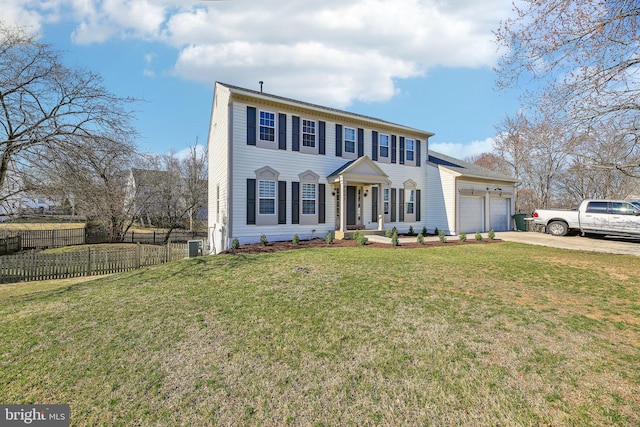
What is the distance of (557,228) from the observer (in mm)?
14953

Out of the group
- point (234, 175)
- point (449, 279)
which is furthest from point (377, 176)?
point (449, 279)

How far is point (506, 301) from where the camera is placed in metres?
5.23

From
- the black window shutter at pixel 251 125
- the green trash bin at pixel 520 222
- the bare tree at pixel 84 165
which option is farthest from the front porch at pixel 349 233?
the green trash bin at pixel 520 222

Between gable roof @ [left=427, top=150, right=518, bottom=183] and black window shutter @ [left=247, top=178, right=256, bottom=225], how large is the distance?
454 inches

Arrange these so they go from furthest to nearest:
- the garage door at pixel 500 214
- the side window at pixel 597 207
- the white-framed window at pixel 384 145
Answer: the garage door at pixel 500 214
the white-framed window at pixel 384 145
the side window at pixel 597 207

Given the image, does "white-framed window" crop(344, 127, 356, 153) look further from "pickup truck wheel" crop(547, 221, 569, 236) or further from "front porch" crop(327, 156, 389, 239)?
"pickup truck wheel" crop(547, 221, 569, 236)

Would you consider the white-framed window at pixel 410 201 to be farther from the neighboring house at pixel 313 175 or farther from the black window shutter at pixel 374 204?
the black window shutter at pixel 374 204

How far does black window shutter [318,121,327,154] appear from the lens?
1453 centimetres

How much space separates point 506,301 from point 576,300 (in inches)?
53.2

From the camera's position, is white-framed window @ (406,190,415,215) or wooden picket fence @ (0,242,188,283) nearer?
wooden picket fence @ (0,242,188,283)

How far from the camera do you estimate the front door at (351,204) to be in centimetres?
1558

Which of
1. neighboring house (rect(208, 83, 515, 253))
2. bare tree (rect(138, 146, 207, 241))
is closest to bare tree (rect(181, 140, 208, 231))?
bare tree (rect(138, 146, 207, 241))

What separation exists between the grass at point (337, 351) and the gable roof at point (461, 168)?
11387 mm

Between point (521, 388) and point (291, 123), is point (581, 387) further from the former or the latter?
point (291, 123)
